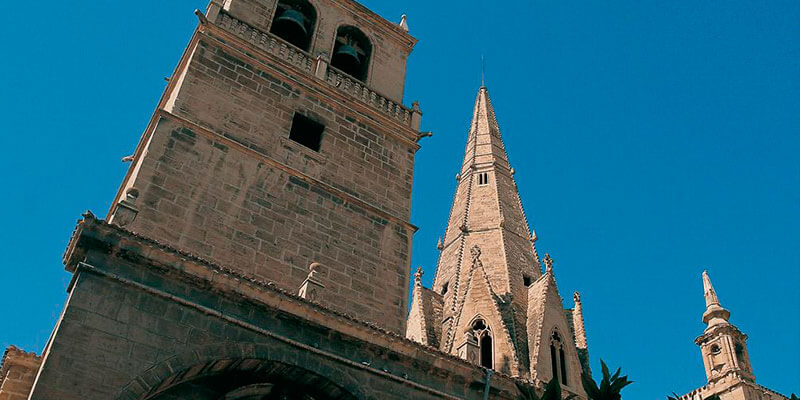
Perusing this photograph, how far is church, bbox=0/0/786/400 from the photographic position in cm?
866

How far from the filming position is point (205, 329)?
29.5ft

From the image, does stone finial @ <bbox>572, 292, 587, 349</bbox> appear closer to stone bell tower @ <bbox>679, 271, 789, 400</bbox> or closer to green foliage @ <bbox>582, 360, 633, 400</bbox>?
stone bell tower @ <bbox>679, 271, 789, 400</bbox>

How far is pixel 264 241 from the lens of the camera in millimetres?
11609

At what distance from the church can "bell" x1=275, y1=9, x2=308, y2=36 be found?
0.14 ft

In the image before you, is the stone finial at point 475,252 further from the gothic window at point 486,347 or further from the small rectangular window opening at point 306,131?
the small rectangular window opening at point 306,131

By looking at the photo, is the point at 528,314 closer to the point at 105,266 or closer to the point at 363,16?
the point at 363,16

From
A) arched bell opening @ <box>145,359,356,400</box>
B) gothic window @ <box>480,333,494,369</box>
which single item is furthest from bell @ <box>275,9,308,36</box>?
gothic window @ <box>480,333,494,369</box>

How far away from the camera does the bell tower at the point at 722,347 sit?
81.8ft

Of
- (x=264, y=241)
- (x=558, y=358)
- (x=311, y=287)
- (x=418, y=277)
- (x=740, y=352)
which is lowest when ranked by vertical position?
(x=311, y=287)

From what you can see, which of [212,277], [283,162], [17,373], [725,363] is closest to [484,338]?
[725,363]

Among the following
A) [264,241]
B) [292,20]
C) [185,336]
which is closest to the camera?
[185,336]

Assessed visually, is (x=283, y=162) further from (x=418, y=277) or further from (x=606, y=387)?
(x=418, y=277)

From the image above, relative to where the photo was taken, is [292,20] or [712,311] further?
[712,311]

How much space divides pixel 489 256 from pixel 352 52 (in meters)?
14.9
